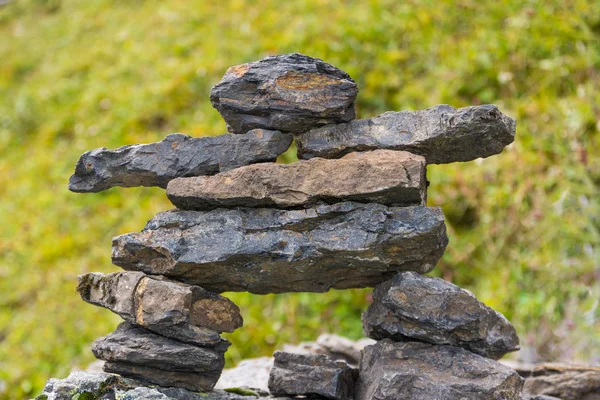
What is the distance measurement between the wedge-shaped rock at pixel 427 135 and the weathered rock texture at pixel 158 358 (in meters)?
1.90

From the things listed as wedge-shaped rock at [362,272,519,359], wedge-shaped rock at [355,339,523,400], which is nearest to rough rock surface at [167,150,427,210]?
wedge-shaped rock at [362,272,519,359]

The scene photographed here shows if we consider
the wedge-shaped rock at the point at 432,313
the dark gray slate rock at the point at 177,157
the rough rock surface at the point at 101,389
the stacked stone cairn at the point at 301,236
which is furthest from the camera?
the dark gray slate rock at the point at 177,157

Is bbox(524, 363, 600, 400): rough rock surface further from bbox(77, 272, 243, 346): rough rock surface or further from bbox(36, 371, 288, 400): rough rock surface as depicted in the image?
bbox(36, 371, 288, 400): rough rock surface

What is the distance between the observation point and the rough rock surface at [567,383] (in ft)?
19.2

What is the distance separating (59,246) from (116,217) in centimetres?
137

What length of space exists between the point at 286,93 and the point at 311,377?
2459 mm

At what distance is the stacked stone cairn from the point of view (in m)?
4.70

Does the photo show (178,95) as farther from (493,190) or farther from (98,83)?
(493,190)

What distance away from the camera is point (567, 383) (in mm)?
5926

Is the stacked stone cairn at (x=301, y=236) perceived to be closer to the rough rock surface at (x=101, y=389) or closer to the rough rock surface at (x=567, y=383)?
the rough rock surface at (x=101, y=389)

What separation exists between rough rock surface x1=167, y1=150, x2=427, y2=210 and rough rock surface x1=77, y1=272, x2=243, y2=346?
76cm

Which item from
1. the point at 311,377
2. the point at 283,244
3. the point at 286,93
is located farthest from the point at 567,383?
the point at 286,93

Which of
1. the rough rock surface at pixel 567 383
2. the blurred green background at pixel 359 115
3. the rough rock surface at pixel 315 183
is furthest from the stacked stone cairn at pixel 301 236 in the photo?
the blurred green background at pixel 359 115

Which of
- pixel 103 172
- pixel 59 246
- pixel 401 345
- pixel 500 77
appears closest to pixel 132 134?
pixel 59 246
